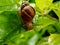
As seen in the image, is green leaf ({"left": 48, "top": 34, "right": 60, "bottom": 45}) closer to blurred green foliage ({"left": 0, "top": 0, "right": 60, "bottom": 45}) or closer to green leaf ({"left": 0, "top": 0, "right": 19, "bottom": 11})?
blurred green foliage ({"left": 0, "top": 0, "right": 60, "bottom": 45})

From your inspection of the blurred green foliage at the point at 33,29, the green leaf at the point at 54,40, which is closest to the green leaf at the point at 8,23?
the blurred green foliage at the point at 33,29

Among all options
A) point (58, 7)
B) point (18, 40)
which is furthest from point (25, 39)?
point (58, 7)

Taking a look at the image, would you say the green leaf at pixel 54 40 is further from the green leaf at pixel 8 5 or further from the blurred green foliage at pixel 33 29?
the green leaf at pixel 8 5

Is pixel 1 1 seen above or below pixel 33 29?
above

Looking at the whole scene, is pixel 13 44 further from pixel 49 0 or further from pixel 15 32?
pixel 49 0

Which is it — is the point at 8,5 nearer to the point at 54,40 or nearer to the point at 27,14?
the point at 27,14

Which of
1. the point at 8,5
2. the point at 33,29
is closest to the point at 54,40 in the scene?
the point at 33,29
